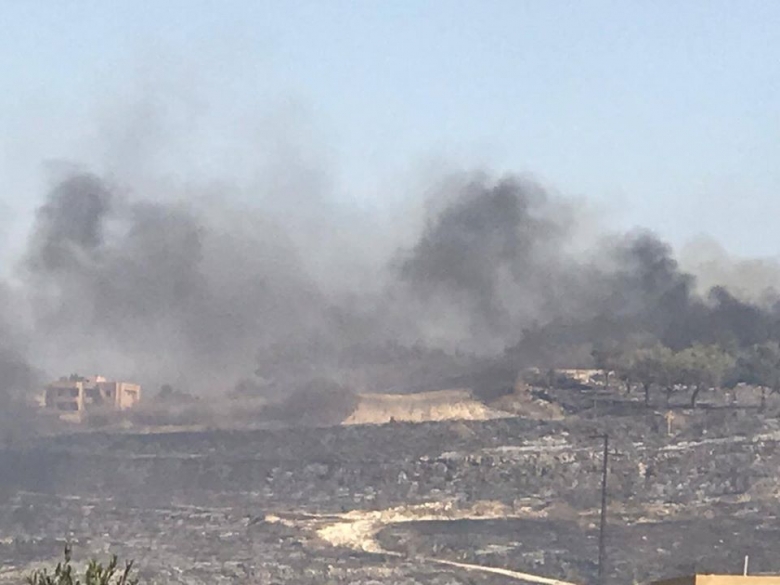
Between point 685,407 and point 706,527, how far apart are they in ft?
53.8

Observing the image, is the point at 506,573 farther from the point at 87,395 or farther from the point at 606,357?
the point at 87,395

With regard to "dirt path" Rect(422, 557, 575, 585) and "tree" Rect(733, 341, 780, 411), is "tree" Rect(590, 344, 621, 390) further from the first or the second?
"dirt path" Rect(422, 557, 575, 585)

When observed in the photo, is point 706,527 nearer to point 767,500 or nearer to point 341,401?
point 767,500

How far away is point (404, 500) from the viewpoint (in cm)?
7600

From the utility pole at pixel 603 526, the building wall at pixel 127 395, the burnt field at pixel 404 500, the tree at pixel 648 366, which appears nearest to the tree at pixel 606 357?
the tree at pixel 648 366

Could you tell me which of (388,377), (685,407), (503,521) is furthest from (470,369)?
(503,521)

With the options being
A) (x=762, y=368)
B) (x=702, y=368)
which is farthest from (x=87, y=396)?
(x=762, y=368)

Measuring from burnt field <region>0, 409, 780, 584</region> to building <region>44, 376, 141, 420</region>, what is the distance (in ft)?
10.7

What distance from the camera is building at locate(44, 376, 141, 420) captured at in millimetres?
85250

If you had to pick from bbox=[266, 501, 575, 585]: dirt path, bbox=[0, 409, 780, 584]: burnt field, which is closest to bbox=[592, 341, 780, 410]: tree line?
bbox=[0, 409, 780, 584]: burnt field

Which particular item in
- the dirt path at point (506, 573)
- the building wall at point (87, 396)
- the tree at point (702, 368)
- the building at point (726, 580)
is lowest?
the dirt path at point (506, 573)

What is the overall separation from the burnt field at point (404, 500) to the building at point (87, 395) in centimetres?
328

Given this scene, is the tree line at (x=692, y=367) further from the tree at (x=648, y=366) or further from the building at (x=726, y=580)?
the building at (x=726, y=580)

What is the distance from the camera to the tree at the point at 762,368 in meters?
85.1
